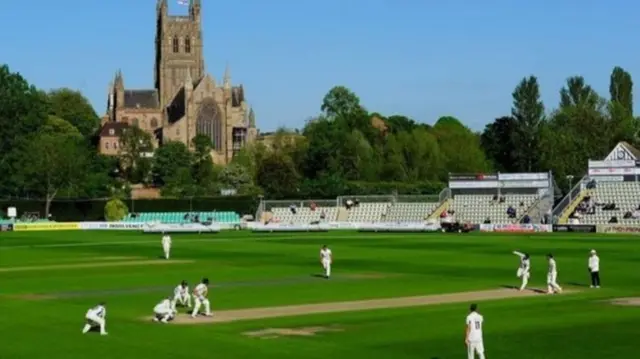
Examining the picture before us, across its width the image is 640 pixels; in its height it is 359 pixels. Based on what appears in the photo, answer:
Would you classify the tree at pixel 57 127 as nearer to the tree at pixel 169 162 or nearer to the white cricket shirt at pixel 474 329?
the tree at pixel 169 162

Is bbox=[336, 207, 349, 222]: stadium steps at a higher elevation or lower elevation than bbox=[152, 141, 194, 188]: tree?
lower

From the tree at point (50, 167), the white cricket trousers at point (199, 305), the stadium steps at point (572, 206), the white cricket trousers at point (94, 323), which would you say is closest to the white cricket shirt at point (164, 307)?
the white cricket trousers at point (199, 305)

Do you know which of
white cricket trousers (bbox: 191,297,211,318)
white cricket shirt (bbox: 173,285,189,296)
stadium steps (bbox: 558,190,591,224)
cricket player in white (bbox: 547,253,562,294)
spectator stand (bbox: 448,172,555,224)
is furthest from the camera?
spectator stand (bbox: 448,172,555,224)

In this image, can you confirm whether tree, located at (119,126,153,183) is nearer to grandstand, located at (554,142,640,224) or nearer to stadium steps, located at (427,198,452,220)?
stadium steps, located at (427,198,452,220)

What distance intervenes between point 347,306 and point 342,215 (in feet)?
247

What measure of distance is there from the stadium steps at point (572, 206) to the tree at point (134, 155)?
285ft

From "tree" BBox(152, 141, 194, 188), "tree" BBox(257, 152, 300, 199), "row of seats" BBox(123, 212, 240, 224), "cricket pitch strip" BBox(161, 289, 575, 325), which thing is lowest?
"cricket pitch strip" BBox(161, 289, 575, 325)

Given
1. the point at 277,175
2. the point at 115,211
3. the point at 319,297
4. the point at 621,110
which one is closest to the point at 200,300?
the point at 319,297

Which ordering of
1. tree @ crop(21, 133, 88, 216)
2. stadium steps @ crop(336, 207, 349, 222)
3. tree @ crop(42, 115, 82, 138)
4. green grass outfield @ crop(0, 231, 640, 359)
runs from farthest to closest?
tree @ crop(42, 115, 82, 138), tree @ crop(21, 133, 88, 216), stadium steps @ crop(336, 207, 349, 222), green grass outfield @ crop(0, 231, 640, 359)

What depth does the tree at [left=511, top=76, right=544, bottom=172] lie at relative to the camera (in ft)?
506

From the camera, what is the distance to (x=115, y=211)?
391 ft

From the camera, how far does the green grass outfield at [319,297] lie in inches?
1022

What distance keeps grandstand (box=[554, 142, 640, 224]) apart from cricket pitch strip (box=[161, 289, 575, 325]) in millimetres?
54130

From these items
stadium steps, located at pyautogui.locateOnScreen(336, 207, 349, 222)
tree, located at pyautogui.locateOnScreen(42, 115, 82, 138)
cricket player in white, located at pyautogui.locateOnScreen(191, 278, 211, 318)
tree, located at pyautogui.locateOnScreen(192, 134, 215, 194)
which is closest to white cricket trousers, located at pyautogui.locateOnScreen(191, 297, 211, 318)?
cricket player in white, located at pyautogui.locateOnScreen(191, 278, 211, 318)
